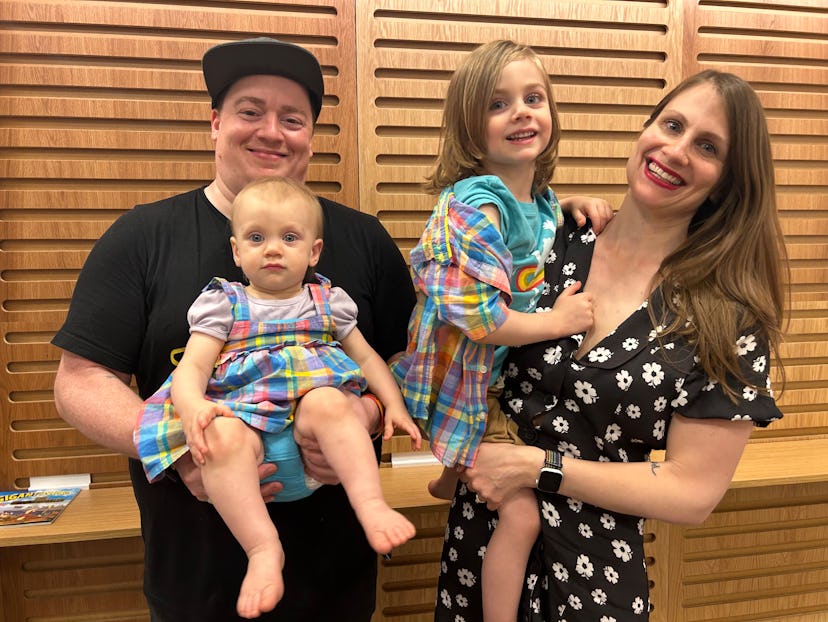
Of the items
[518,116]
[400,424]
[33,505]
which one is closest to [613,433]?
[400,424]

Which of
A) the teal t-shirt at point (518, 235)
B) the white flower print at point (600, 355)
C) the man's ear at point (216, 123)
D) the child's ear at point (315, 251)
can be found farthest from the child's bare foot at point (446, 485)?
the man's ear at point (216, 123)

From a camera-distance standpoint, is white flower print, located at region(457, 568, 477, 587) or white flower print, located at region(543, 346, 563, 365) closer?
white flower print, located at region(543, 346, 563, 365)

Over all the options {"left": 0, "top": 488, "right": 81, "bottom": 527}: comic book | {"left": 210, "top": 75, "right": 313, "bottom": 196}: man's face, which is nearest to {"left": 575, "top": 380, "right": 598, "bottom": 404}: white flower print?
{"left": 210, "top": 75, "right": 313, "bottom": 196}: man's face

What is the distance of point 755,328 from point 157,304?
1.39 meters

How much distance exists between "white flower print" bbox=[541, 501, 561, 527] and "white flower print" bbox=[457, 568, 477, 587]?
29 cm

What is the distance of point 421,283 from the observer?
57.2 inches

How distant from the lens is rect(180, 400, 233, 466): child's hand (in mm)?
1161

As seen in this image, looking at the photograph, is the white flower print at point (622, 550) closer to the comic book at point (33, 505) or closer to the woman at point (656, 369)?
the woman at point (656, 369)

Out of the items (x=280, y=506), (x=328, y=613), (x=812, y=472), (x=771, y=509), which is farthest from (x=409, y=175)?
(x=771, y=509)

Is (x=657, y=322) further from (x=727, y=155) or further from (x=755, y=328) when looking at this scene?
(x=727, y=155)

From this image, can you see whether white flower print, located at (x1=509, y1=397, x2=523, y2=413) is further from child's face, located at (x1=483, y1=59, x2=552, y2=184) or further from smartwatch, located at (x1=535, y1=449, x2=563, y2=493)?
child's face, located at (x1=483, y1=59, x2=552, y2=184)

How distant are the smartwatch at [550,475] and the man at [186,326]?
42 cm

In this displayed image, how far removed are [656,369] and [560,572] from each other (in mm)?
549

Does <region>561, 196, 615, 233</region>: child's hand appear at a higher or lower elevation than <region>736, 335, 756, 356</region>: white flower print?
higher
